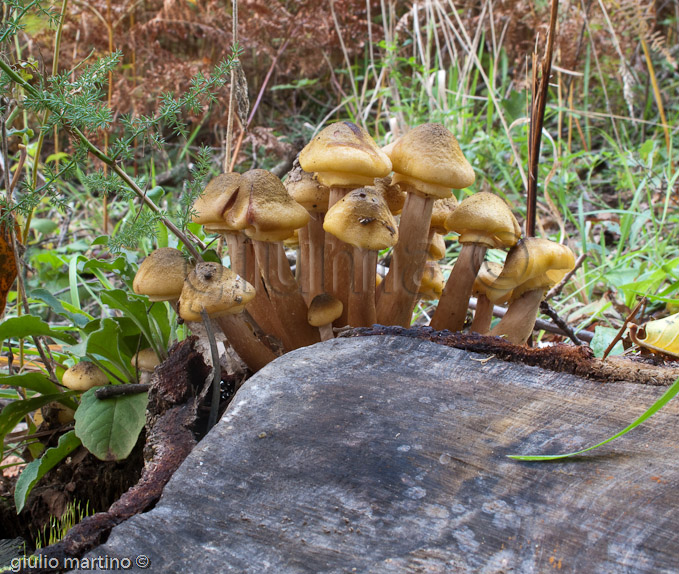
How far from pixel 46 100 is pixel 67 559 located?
124cm

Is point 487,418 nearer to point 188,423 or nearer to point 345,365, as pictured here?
point 345,365

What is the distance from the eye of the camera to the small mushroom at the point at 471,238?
206 centimetres

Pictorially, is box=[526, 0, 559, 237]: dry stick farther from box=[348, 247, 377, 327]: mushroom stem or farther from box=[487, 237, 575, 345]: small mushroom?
box=[348, 247, 377, 327]: mushroom stem

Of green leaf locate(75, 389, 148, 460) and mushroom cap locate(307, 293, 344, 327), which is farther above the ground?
mushroom cap locate(307, 293, 344, 327)

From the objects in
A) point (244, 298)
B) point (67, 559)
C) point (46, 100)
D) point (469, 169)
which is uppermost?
point (46, 100)

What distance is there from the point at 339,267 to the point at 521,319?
798 mm

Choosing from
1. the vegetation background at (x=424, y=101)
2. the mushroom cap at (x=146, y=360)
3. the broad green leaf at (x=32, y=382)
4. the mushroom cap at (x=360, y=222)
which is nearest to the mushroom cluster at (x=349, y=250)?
the mushroom cap at (x=360, y=222)

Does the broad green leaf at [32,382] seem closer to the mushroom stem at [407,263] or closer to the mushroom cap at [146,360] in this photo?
the mushroom cap at [146,360]

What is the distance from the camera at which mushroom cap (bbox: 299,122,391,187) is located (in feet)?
6.02

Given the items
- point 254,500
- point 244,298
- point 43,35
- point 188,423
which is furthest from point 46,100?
point 43,35

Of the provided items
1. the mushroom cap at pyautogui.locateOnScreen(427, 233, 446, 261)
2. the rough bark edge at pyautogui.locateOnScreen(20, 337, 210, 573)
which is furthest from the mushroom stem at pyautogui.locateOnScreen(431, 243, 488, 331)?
the rough bark edge at pyautogui.locateOnScreen(20, 337, 210, 573)

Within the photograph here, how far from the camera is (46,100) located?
1616 mm

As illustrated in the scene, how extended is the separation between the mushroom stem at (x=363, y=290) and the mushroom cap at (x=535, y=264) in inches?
20.1

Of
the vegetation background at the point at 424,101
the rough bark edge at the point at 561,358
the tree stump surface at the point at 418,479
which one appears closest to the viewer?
the tree stump surface at the point at 418,479
